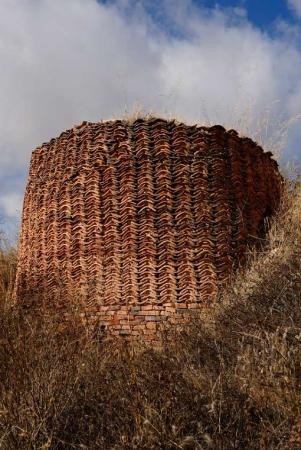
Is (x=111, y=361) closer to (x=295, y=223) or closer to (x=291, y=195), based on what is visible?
(x=295, y=223)

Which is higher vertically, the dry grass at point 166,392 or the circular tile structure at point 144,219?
the circular tile structure at point 144,219

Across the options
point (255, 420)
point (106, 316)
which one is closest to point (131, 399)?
point (255, 420)

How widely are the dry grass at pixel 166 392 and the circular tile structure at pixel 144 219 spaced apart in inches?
86.8

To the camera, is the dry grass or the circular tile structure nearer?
the dry grass

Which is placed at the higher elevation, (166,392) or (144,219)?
(144,219)

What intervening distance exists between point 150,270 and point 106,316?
0.90 m

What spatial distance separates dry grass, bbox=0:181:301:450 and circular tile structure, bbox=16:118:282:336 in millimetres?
2204

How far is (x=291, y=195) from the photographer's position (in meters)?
10.9

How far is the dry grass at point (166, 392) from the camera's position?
12.5 ft

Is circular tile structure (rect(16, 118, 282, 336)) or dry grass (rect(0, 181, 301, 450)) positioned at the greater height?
circular tile structure (rect(16, 118, 282, 336))

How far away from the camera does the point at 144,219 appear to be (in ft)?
28.2

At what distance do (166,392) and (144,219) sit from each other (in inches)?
176

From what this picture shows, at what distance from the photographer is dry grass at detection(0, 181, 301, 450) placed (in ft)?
12.5

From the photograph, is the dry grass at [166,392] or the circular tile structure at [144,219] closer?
the dry grass at [166,392]
